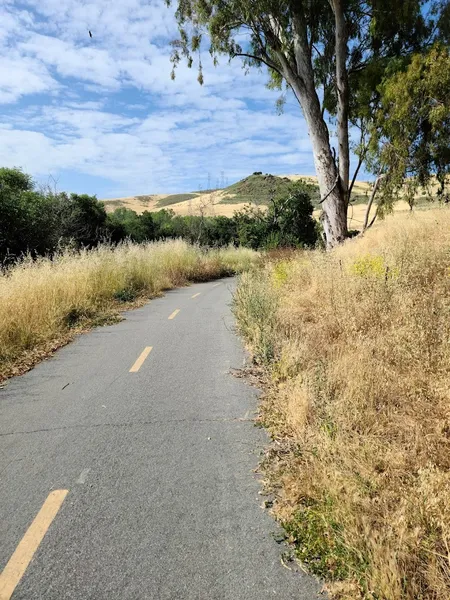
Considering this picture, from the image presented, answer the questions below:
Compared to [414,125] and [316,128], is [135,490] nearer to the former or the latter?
[316,128]

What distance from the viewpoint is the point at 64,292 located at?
1166 centimetres

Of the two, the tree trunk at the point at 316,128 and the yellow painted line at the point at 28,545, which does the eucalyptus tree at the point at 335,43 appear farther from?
the yellow painted line at the point at 28,545

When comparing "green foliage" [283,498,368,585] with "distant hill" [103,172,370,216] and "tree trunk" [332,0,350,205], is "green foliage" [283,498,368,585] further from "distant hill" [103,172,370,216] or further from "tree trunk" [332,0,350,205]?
"distant hill" [103,172,370,216]

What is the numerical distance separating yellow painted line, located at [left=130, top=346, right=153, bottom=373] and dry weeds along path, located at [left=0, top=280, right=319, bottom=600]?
11cm

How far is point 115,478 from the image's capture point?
378 cm

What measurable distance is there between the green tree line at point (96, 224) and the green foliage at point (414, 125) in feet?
27.4

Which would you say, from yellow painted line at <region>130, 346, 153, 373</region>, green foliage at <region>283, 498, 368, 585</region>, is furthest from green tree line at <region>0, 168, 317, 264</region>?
green foliage at <region>283, 498, 368, 585</region>

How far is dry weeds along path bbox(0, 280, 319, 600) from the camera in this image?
105 inches

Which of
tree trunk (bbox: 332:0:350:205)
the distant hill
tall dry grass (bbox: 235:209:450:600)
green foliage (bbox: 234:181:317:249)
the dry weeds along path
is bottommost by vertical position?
the dry weeds along path

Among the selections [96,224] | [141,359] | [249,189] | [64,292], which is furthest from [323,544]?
[249,189]

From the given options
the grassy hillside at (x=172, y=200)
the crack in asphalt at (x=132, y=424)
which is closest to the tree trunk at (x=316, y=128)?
the crack in asphalt at (x=132, y=424)

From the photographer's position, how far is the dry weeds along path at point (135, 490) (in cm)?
267

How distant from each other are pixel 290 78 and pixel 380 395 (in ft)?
44.2

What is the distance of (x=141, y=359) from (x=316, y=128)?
10518 millimetres
